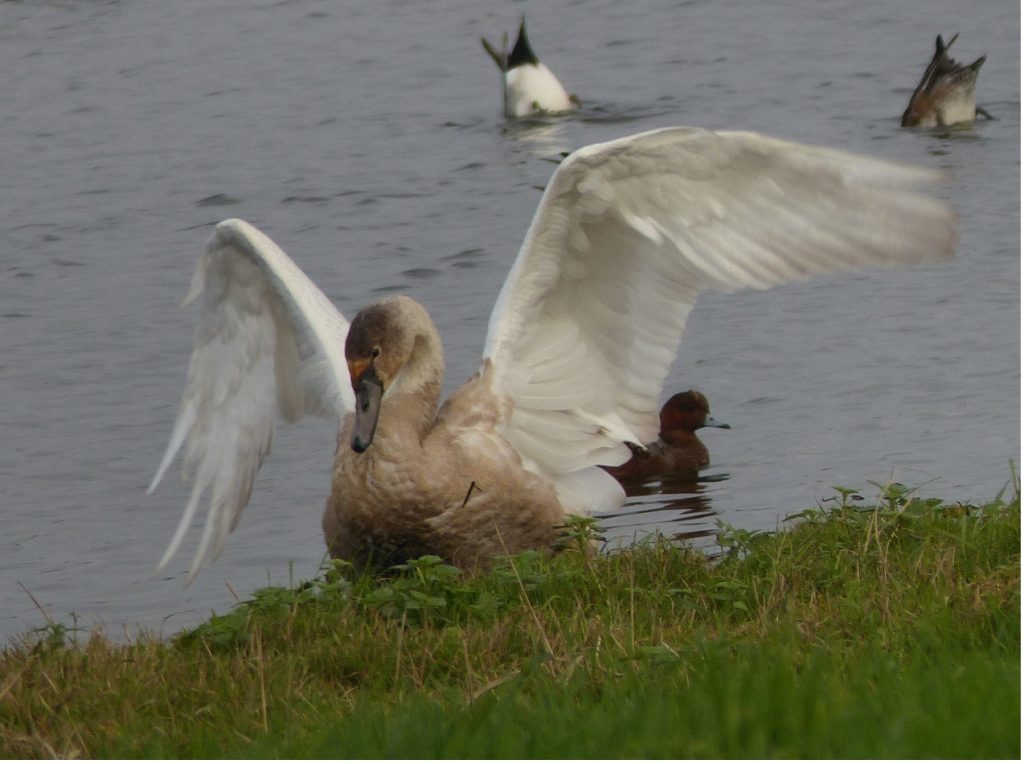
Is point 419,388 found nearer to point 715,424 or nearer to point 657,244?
point 657,244

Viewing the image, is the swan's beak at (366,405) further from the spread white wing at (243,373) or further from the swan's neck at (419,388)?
the spread white wing at (243,373)

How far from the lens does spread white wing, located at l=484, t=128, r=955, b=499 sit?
21.7 ft

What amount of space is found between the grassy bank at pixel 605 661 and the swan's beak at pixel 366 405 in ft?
1.86

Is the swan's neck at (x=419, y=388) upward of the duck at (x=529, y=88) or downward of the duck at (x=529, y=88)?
downward

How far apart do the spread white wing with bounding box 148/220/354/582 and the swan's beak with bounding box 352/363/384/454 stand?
1.69 ft

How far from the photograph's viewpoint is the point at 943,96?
1552 centimetres

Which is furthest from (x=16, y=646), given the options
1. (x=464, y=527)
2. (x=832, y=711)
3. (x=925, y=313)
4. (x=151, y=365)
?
(x=925, y=313)

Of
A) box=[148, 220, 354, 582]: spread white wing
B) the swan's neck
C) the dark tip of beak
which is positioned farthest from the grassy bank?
the dark tip of beak

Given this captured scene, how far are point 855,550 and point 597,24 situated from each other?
15267 mm

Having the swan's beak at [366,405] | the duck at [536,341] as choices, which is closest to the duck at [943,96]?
the duck at [536,341]

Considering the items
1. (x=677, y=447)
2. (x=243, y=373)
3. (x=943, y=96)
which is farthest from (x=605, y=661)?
(x=943, y=96)

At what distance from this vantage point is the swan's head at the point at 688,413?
10.4 meters

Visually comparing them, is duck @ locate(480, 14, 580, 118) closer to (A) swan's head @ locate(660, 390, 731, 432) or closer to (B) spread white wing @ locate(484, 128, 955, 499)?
(A) swan's head @ locate(660, 390, 731, 432)

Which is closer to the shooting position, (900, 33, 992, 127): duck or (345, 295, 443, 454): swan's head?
(345, 295, 443, 454): swan's head
